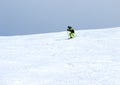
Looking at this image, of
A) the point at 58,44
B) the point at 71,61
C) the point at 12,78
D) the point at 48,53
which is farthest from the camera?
the point at 58,44

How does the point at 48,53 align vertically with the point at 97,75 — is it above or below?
above

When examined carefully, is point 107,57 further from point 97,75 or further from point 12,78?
point 12,78

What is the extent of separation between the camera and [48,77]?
36.4 feet

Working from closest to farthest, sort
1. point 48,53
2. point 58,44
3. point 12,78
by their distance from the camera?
point 12,78
point 48,53
point 58,44

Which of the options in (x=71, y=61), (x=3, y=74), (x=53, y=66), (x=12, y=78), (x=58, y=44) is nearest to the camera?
(x=12, y=78)

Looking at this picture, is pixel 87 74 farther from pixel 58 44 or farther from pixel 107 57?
pixel 58 44

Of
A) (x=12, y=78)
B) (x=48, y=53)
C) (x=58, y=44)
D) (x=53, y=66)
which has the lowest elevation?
(x=12, y=78)

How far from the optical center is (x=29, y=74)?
37.5 ft

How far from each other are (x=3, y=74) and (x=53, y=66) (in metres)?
2.03

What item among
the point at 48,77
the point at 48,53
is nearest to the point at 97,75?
the point at 48,77

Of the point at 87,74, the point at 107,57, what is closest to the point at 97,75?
the point at 87,74

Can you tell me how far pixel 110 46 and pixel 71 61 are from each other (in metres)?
4.41

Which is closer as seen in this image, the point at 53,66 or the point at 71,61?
the point at 53,66

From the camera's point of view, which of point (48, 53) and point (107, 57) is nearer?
point (107, 57)
